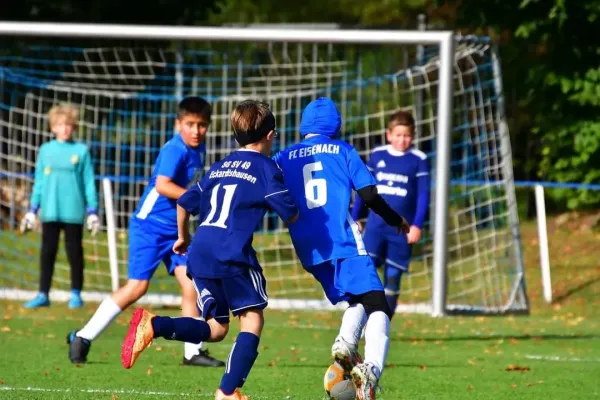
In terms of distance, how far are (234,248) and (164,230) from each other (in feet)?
8.40

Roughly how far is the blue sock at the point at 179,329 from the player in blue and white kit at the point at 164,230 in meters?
1.86

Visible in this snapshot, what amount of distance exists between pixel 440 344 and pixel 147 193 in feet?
9.56

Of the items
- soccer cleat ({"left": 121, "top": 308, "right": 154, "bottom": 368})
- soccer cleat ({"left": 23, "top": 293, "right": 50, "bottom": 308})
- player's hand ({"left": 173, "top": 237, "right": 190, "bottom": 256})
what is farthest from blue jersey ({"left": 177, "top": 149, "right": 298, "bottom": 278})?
soccer cleat ({"left": 23, "top": 293, "right": 50, "bottom": 308})

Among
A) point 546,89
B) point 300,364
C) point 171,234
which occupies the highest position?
point 546,89

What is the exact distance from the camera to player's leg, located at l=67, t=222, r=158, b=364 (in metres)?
8.72

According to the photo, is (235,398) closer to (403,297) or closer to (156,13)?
(403,297)

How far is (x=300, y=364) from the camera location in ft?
30.2

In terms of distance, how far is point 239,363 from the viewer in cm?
654

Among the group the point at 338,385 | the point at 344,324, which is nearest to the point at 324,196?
the point at 344,324

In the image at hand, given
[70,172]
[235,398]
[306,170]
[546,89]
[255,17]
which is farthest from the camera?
[255,17]

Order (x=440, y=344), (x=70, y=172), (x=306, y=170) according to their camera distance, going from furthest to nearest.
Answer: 1. (x=70, y=172)
2. (x=440, y=344)
3. (x=306, y=170)

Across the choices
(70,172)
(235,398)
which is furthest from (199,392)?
(70,172)

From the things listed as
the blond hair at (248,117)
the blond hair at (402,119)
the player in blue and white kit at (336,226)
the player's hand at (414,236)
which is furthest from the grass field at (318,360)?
the blond hair at (402,119)

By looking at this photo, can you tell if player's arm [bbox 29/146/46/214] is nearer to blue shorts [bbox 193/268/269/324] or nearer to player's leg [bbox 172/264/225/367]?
player's leg [bbox 172/264/225/367]
